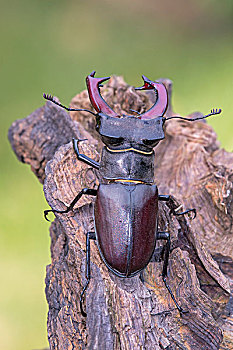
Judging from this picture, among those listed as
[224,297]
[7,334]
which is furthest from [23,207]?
[224,297]

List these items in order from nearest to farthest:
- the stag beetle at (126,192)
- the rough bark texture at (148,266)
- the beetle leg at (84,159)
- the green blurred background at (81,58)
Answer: the rough bark texture at (148,266) → the stag beetle at (126,192) → the beetle leg at (84,159) → the green blurred background at (81,58)

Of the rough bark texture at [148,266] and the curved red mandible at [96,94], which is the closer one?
the rough bark texture at [148,266]

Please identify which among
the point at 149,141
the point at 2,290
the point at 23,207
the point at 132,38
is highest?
the point at 132,38

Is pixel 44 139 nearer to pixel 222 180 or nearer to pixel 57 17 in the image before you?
pixel 222 180

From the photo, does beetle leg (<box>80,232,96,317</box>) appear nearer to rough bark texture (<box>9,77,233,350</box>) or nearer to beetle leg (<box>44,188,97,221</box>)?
rough bark texture (<box>9,77,233,350</box>)

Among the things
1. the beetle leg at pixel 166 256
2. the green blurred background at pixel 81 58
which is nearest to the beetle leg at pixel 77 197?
the beetle leg at pixel 166 256

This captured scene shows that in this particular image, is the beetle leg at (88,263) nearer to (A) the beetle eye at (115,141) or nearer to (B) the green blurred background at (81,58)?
(A) the beetle eye at (115,141)

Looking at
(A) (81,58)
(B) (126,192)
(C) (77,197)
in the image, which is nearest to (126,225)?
(B) (126,192)

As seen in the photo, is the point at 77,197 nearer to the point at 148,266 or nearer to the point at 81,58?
the point at 148,266

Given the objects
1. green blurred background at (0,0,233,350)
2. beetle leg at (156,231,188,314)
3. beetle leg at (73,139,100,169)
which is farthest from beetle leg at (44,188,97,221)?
green blurred background at (0,0,233,350)

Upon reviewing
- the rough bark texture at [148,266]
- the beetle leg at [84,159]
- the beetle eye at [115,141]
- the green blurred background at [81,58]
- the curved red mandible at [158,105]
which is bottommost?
the rough bark texture at [148,266]
